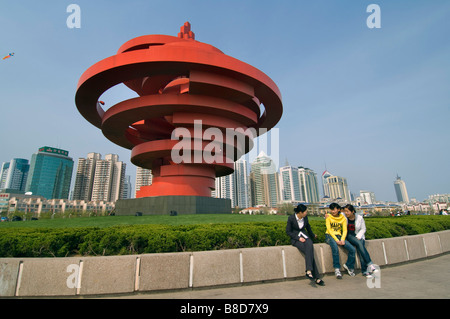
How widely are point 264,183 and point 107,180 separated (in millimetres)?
69656

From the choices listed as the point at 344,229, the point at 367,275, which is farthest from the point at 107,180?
the point at 367,275

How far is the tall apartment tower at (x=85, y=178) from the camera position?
8956 centimetres

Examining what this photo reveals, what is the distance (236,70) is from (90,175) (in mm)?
92723

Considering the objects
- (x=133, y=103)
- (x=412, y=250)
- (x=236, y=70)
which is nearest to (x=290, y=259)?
(x=412, y=250)

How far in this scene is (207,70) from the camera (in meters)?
17.2

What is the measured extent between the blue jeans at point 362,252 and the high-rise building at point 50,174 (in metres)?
126

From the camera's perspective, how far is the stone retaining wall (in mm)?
3854

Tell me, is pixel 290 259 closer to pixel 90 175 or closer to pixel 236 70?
pixel 236 70

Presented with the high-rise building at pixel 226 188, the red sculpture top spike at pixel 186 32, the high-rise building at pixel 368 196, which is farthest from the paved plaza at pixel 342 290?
the high-rise building at pixel 368 196

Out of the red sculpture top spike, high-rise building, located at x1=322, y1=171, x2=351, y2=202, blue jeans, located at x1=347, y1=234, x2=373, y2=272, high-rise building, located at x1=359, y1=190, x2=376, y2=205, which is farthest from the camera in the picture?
high-rise building, located at x1=359, y1=190, x2=376, y2=205

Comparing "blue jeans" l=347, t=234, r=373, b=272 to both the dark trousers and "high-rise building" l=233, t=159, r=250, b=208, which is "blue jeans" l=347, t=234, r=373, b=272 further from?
"high-rise building" l=233, t=159, r=250, b=208

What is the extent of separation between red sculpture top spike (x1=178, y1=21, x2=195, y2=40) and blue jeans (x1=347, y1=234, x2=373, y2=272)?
23.9 meters

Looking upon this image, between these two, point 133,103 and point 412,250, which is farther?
point 133,103

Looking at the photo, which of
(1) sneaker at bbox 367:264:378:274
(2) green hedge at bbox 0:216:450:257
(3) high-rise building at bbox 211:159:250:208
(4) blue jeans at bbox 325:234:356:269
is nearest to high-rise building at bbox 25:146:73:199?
(3) high-rise building at bbox 211:159:250:208
